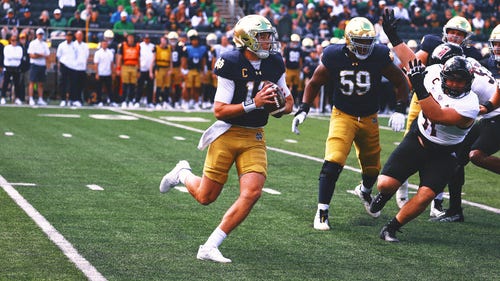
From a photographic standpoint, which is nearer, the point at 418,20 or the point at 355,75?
the point at 355,75

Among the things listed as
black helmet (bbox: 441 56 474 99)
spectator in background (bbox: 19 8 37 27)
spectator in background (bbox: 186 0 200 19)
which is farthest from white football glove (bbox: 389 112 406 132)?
spectator in background (bbox: 186 0 200 19)

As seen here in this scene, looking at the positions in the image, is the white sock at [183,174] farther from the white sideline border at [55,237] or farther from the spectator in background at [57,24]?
the spectator in background at [57,24]

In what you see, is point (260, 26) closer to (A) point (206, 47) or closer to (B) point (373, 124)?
(B) point (373, 124)

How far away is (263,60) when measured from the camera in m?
7.31

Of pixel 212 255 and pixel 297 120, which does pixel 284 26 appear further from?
pixel 212 255

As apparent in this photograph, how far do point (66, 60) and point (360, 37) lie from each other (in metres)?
15.8

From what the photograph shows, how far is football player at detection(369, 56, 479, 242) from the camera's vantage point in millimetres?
7551

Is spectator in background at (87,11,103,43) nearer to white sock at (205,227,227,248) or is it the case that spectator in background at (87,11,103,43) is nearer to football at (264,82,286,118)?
football at (264,82,286,118)

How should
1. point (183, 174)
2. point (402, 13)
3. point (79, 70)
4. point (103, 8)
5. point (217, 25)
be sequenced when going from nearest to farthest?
1. point (183, 174)
2. point (79, 70)
3. point (103, 8)
4. point (217, 25)
5. point (402, 13)

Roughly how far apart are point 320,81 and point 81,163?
Answer: 4.42m

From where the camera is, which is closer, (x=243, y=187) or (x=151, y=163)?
(x=243, y=187)

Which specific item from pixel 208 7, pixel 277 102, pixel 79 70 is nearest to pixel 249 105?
pixel 277 102

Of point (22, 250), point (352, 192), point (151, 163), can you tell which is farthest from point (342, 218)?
point (151, 163)

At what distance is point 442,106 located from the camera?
25.1ft
